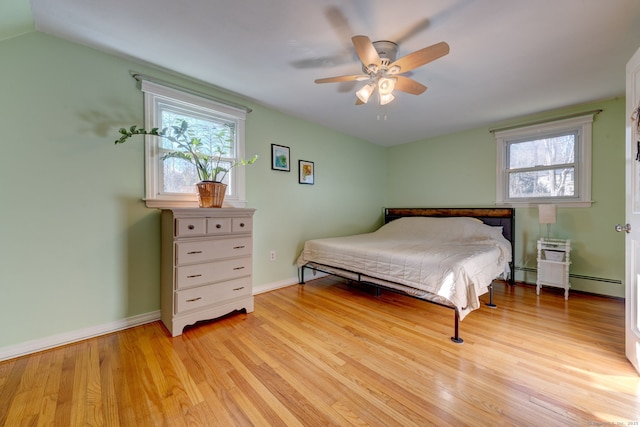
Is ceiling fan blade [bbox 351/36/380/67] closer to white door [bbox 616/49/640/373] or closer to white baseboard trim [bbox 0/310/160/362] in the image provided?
white door [bbox 616/49/640/373]

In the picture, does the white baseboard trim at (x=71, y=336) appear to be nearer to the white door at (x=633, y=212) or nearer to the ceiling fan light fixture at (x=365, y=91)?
the ceiling fan light fixture at (x=365, y=91)

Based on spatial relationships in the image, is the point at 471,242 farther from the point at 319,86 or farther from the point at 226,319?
the point at 226,319

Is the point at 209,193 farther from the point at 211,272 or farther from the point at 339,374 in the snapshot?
the point at 339,374

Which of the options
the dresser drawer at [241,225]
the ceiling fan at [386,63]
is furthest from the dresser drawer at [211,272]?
the ceiling fan at [386,63]

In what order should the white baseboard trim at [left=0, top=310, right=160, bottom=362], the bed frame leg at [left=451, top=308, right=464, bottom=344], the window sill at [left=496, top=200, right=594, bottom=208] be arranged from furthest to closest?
the window sill at [left=496, top=200, right=594, bottom=208] < the bed frame leg at [left=451, top=308, right=464, bottom=344] < the white baseboard trim at [left=0, top=310, right=160, bottom=362]

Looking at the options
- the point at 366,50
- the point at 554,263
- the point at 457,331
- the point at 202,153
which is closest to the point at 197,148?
the point at 202,153

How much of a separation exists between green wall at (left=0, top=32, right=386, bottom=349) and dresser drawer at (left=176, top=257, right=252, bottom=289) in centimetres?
46

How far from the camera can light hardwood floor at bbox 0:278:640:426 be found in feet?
4.05

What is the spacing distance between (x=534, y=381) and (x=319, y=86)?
2.78 metres

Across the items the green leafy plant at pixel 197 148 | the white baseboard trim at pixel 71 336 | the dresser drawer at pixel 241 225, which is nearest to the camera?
the white baseboard trim at pixel 71 336

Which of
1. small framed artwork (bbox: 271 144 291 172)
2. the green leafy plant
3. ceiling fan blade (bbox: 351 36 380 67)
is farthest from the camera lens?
small framed artwork (bbox: 271 144 291 172)

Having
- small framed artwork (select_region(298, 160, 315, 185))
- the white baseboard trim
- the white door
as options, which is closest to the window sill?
the white door

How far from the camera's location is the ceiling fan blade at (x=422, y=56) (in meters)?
1.53

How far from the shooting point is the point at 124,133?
6.53 ft
